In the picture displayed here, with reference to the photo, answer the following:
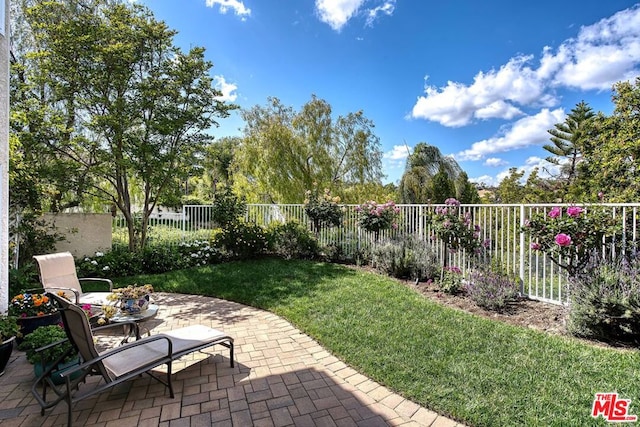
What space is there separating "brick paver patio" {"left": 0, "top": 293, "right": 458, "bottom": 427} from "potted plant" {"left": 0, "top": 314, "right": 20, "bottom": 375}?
17cm

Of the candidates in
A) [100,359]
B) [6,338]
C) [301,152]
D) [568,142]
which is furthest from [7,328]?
[568,142]

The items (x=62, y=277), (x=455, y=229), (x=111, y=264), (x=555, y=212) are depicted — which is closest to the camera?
(x=555, y=212)

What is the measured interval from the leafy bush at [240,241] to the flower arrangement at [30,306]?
208 inches

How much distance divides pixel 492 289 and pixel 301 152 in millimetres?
10905

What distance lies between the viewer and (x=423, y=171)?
827 inches

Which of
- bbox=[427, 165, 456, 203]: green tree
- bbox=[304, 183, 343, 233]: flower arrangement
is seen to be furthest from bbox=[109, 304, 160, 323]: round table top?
bbox=[427, 165, 456, 203]: green tree

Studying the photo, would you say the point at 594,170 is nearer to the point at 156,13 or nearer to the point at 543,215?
the point at 543,215

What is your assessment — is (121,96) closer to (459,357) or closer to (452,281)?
(452,281)

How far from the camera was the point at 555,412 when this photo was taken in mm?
2412

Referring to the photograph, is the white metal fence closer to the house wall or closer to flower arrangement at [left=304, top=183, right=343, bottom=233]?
flower arrangement at [left=304, top=183, right=343, bottom=233]

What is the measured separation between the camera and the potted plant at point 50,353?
2.80 meters

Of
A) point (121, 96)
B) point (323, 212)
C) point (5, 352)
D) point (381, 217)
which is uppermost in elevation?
point (121, 96)

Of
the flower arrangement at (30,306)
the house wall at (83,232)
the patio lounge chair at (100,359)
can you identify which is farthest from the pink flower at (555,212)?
the house wall at (83,232)

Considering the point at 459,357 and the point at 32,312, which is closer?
the point at 459,357
